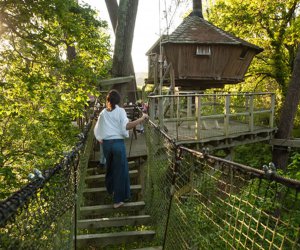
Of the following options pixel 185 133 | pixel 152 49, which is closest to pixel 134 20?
pixel 185 133

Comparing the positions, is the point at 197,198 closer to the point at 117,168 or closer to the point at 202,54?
the point at 117,168

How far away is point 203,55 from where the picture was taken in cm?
1560

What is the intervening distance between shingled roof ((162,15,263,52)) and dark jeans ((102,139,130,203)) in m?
10.7

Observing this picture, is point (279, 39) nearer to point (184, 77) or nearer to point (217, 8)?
point (217, 8)

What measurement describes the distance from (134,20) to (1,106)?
15.2 ft

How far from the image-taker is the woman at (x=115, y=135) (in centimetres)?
530

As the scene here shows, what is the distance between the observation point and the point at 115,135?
5312 millimetres

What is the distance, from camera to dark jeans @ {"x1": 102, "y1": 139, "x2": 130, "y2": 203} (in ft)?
17.6

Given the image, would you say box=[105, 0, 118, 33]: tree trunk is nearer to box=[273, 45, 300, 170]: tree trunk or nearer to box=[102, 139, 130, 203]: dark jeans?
box=[273, 45, 300, 170]: tree trunk

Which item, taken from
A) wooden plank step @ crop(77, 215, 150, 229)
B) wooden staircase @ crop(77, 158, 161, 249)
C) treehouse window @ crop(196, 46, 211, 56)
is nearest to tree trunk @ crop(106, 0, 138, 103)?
wooden staircase @ crop(77, 158, 161, 249)

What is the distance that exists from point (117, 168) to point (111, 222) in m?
0.92

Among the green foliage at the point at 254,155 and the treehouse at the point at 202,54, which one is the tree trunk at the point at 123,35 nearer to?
the treehouse at the point at 202,54

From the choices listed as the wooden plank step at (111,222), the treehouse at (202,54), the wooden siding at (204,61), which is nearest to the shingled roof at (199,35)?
the treehouse at (202,54)

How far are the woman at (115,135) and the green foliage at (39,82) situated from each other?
2565 millimetres
